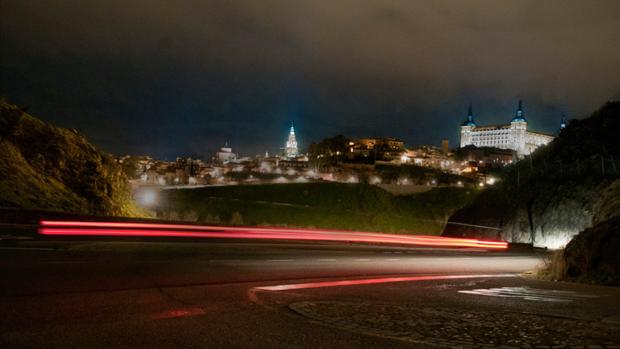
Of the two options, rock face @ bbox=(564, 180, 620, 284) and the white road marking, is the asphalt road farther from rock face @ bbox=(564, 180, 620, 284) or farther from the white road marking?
rock face @ bbox=(564, 180, 620, 284)

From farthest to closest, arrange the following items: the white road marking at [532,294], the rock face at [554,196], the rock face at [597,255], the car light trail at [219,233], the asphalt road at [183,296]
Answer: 1. the rock face at [554,196]
2. the car light trail at [219,233]
3. the rock face at [597,255]
4. the white road marking at [532,294]
5. the asphalt road at [183,296]

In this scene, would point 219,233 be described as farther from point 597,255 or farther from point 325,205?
point 325,205

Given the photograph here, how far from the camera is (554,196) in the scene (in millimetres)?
45500

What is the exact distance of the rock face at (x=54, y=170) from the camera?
3347cm

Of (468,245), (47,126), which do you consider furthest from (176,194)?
(468,245)

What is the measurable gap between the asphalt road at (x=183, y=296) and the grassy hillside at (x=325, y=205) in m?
64.1

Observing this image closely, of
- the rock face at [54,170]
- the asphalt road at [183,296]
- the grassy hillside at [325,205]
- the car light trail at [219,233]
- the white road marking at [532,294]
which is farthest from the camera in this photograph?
the grassy hillside at [325,205]

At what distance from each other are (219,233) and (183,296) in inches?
682

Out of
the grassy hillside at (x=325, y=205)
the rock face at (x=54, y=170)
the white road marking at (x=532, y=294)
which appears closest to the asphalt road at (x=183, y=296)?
the white road marking at (x=532, y=294)

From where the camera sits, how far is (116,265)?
1271cm

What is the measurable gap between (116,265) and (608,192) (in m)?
24.6

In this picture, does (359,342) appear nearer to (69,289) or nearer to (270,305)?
(270,305)

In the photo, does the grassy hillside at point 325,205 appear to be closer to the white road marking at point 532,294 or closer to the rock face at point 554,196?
the rock face at point 554,196

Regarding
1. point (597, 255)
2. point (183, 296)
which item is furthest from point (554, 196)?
point (183, 296)
